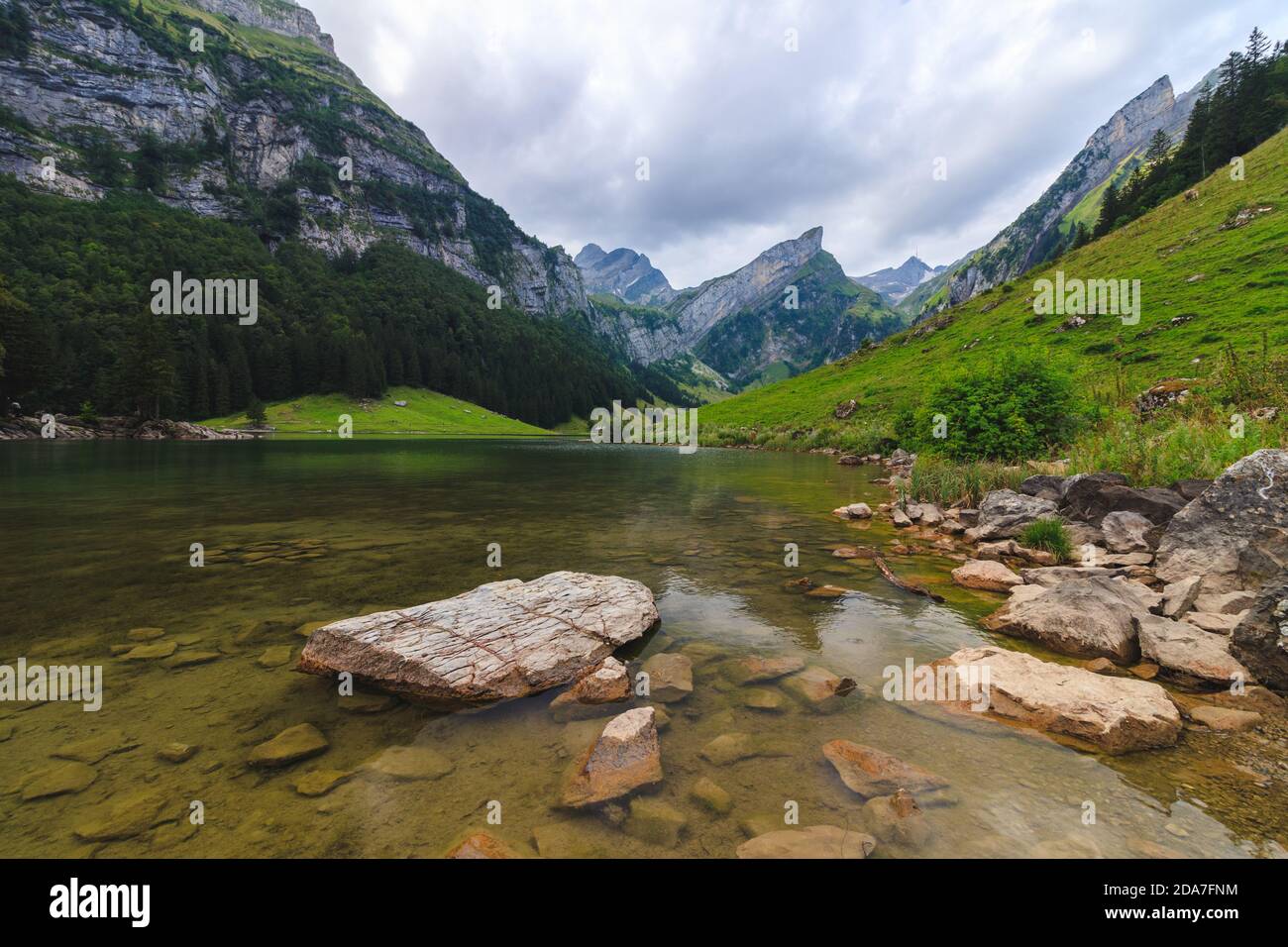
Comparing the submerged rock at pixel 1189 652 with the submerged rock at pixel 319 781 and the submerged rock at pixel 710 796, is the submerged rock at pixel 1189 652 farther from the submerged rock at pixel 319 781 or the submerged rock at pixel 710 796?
the submerged rock at pixel 319 781

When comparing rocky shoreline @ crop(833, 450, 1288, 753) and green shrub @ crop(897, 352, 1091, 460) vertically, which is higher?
green shrub @ crop(897, 352, 1091, 460)

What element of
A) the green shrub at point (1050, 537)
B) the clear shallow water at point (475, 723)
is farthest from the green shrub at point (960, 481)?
the green shrub at point (1050, 537)

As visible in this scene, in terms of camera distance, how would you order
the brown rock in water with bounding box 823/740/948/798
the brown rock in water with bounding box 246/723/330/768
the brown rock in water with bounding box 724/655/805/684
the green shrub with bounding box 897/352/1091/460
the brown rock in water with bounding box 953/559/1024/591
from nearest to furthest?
1. the brown rock in water with bounding box 823/740/948/798
2. the brown rock in water with bounding box 246/723/330/768
3. the brown rock in water with bounding box 724/655/805/684
4. the brown rock in water with bounding box 953/559/1024/591
5. the green shrub with bounding box 897/352/1091/460

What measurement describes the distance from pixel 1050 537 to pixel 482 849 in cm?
1597

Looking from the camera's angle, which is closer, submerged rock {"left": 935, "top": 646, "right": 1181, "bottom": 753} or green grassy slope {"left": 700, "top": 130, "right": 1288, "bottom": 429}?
submerged rock {"left": 935, "top": 646, "right": 1181, "bottom": 753}

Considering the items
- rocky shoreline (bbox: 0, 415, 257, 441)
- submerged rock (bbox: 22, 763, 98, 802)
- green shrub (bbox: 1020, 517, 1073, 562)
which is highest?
rocky shoreline (bbox: 0, 415, 257, 441)

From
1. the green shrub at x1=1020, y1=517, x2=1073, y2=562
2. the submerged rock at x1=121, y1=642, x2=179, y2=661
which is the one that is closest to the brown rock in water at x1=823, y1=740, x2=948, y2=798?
the submerged rock at x1=121, y1=642, x2=179, y2=661

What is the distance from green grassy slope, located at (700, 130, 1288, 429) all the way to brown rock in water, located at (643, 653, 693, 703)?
2908cm

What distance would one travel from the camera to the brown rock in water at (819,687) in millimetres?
6926

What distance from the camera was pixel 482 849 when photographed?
4176 millimetres

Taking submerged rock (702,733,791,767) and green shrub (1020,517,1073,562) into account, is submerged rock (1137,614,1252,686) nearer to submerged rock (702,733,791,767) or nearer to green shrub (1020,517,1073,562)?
green shrub (1020,517,1073,562)

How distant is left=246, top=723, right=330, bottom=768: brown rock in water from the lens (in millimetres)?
5477

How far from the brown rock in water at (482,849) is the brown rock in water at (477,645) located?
2682 mm

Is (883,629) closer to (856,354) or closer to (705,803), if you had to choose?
(705,803)
